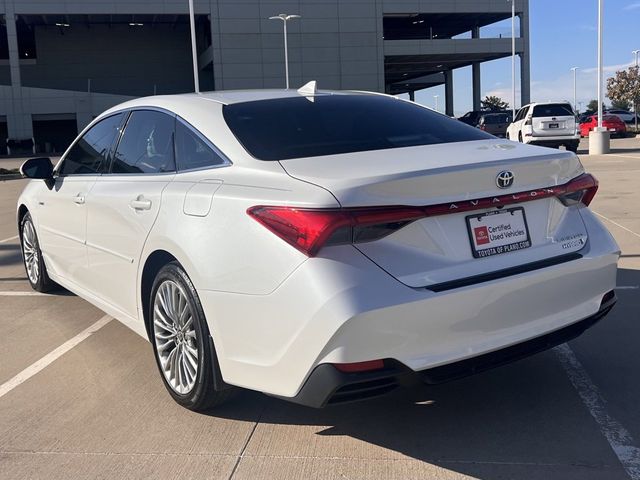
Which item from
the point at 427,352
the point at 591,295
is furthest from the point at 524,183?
the point at 427,352

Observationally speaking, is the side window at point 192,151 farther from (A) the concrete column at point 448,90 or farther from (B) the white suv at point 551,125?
(A) the concrete column at point 448,90

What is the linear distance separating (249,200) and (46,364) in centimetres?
242

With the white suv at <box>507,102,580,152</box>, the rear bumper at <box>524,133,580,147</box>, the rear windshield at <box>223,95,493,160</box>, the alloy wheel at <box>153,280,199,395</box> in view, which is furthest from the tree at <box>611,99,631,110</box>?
the alloy wheel at <box>153,280,199,395</box>

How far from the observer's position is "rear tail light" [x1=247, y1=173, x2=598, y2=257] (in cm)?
290

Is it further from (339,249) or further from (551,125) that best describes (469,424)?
(551,125)

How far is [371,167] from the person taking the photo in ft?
10.6

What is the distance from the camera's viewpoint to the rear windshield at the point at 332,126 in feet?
12.3

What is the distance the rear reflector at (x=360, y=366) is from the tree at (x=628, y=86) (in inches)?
2096

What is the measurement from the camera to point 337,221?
290 centimetres

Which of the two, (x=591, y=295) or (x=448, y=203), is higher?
(x=448, y=203)

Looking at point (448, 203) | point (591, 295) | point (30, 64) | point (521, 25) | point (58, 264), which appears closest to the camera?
point (448, 203)

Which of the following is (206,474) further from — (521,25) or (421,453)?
(521,25)

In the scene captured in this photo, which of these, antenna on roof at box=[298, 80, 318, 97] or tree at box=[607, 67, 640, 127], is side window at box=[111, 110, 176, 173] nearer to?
antenna on roof at box=[298, 80, 318, 97]

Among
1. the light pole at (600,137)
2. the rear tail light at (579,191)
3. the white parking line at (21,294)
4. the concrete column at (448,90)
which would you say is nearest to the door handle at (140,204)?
the rear tail light at (579,191)
